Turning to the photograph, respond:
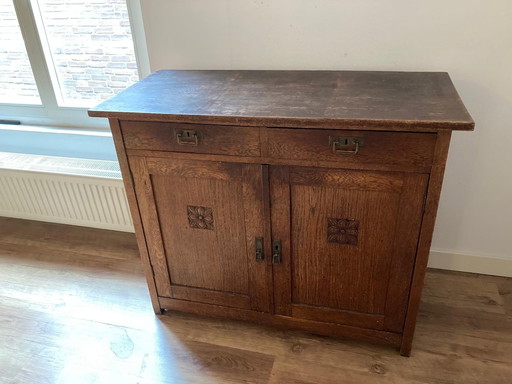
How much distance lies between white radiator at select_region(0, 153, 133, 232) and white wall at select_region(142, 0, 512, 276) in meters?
0.62

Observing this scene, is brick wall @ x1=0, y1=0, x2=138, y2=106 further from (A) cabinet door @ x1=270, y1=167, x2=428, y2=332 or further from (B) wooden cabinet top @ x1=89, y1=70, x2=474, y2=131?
(A) cabinet door @ x1=270, y1=167, x2=428, y2=332

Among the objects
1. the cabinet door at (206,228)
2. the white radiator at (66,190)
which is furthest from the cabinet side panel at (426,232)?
the white radiator at (66,190)

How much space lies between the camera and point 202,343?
1.62 m

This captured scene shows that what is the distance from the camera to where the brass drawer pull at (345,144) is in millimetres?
1180

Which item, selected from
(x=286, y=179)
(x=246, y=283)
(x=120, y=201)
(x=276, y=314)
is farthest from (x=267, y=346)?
(x=120, y=201)

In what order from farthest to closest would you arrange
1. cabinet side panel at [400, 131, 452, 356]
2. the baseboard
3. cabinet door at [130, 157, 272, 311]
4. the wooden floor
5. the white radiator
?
the white radiator, the baseboard, the wooden floor, cabinet door at [130, 157, 272, 311], cabinet side panel at [400, 131, 452, 356]

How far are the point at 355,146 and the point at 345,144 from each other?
0.03m

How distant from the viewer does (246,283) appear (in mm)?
1562

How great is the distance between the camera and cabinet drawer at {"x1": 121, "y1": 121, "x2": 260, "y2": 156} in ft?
4.18

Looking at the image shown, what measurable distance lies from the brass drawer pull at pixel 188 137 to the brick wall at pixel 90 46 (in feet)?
2.95

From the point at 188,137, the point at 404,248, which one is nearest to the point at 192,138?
the point at 188,137

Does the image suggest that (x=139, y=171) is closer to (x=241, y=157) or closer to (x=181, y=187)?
(x=181, y=187)

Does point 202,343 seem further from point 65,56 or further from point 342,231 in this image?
point 65,56

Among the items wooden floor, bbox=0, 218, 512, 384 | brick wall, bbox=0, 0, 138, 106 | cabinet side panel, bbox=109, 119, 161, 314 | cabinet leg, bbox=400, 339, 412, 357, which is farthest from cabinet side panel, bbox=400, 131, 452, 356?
brick wall, bbox=0, 0, 138, 106
